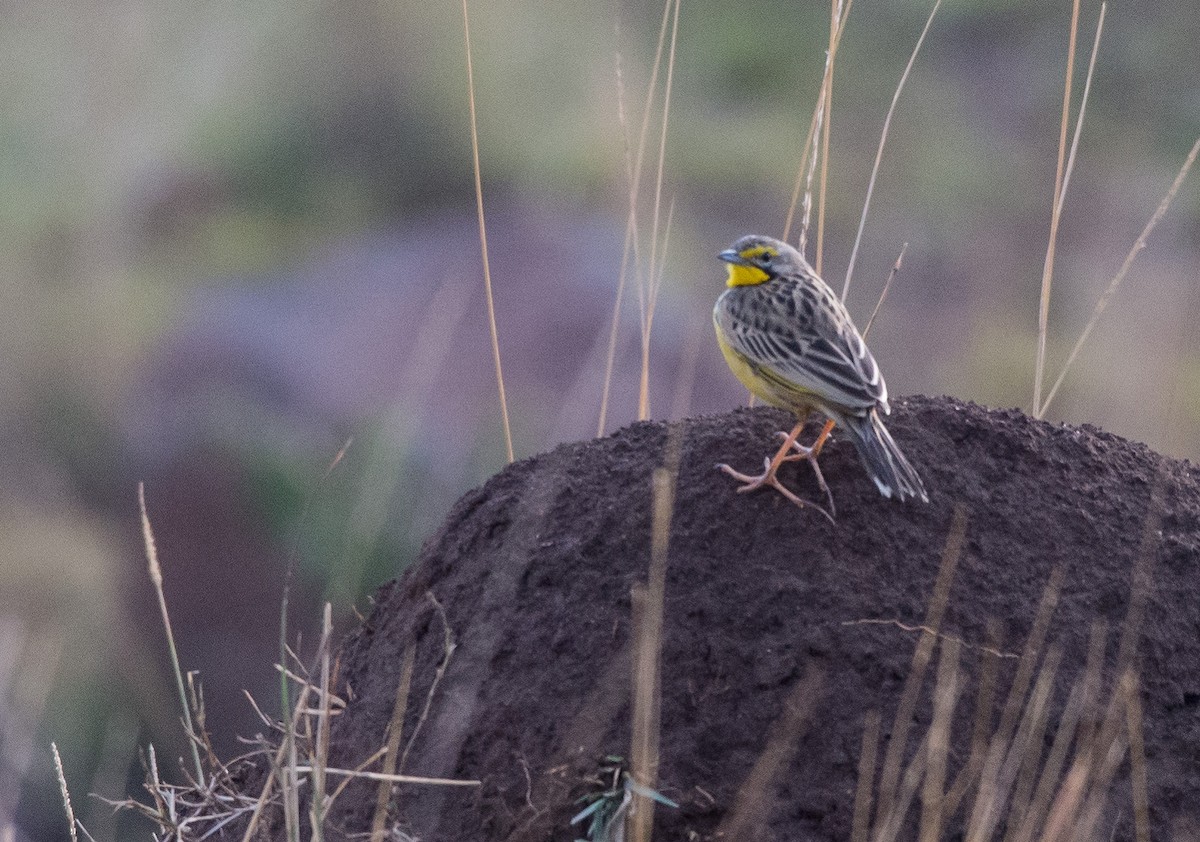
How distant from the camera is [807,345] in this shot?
4.31 m

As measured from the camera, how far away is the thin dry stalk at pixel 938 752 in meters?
3.23

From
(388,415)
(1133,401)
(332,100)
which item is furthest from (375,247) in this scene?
(1133,401)

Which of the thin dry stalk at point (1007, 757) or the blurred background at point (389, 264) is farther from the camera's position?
the blurred background at point (389, 264)

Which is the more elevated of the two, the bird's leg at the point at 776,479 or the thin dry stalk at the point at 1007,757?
the bird's leg at the point at 776,479

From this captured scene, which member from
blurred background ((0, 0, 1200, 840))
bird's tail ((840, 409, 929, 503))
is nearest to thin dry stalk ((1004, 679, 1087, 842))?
bird's tail ((840, 409, 929, 503))

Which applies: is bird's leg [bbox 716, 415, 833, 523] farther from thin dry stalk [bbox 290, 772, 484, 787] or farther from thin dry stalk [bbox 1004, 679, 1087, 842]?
thin dry stalk [bbox 290, 772, 484, 787]

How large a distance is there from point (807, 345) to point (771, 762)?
132cm

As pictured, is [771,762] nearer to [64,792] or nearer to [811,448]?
[811,448]

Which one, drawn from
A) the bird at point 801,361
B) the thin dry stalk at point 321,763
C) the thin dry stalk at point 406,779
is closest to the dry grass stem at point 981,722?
the bird at point 801,361

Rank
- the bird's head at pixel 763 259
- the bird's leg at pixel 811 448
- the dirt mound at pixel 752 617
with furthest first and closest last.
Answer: the bird's head at pixel 763 259
the bird's leg at pixel 811 448
the dirt mound at pixel 752 617

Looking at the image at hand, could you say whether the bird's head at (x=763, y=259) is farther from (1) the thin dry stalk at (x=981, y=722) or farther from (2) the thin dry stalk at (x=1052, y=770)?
(2) the thin dry stalk at (x=1052, y=770)

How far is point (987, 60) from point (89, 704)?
1578 cm

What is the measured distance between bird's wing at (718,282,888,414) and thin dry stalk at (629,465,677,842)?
54 cm

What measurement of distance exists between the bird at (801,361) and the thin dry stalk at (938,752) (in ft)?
1.70
